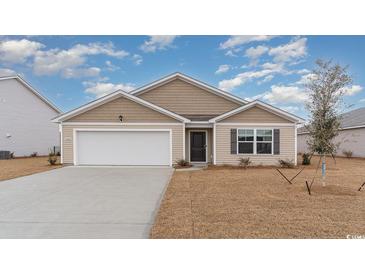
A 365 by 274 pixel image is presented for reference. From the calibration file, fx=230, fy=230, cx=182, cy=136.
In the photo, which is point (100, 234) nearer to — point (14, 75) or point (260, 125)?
point (260, 125)

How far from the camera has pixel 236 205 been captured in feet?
18.5

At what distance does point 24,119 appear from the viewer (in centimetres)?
2223

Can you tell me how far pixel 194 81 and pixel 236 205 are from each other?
11.7m

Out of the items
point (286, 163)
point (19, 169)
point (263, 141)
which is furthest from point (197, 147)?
point (19, 169)

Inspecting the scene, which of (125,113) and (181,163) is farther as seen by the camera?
(125,113)

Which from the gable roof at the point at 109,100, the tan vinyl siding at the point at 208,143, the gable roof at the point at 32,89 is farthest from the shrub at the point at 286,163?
the gable roof at the point at 32,89

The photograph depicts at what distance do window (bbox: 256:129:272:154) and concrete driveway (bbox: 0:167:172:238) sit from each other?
685 centimetres

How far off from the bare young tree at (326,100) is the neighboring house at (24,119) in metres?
24.0

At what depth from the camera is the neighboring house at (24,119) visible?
20.7 meters

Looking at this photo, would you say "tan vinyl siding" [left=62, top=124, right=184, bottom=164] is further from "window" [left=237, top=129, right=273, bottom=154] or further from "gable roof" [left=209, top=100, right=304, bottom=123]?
"window" [left=237, top=129, right=273, bottom=154]

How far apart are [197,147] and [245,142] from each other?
3007mm

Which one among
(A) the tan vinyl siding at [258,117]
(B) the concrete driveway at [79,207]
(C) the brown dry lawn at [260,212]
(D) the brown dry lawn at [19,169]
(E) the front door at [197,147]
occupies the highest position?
(A) the tan vinyl siding at [258,117]

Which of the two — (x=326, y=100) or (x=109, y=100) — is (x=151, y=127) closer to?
(x=109, y=100)

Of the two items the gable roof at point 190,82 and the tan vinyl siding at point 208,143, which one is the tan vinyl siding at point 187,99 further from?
the tan vinyl siding at point 208,143
